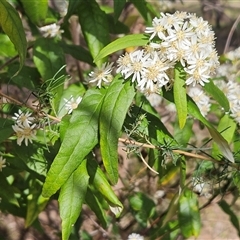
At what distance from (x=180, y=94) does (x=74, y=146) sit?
255 millimetres

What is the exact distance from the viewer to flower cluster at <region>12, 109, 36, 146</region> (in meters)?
1.21

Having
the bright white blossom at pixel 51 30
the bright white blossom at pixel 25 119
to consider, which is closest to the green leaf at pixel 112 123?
the bright white blossom at pixel 25 119

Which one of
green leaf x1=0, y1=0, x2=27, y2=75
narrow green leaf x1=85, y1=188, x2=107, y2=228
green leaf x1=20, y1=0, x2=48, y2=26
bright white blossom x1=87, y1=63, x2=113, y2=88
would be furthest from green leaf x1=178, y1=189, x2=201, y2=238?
green leaf x1=0, y1=0, x2=27, y2=75

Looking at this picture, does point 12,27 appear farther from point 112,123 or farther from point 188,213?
point 188,213

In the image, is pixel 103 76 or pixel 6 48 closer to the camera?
pixel 103 76

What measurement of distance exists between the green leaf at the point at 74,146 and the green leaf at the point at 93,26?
410mm

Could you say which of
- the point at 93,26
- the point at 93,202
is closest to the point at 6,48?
the point at 93,26

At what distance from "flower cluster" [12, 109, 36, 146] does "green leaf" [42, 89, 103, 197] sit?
134 millimetres

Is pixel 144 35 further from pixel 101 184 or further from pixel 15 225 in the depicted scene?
pixel 15 225

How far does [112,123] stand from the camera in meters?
1.09

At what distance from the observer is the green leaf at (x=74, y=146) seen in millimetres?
1099

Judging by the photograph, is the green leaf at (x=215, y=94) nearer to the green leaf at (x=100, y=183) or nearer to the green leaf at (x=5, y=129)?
the green leaf at (x=100, y=183)

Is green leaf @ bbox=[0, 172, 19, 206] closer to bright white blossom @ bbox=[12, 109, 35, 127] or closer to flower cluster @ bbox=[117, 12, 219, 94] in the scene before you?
bright white blossom @ bbox=[12, 109, 35, 127]

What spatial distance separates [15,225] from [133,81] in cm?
171
